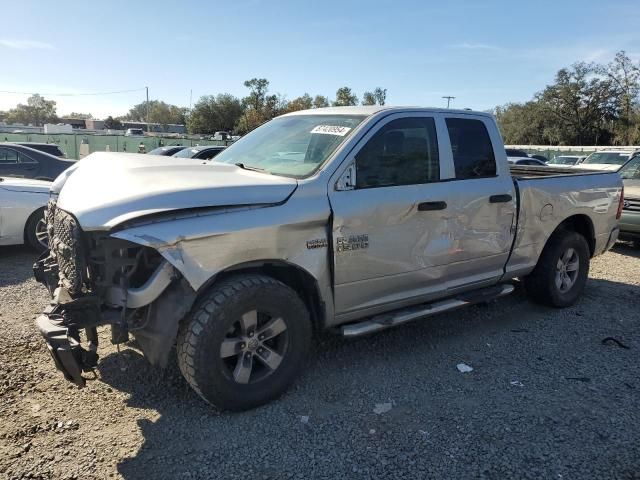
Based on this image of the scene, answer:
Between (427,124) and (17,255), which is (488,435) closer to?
(427,124)

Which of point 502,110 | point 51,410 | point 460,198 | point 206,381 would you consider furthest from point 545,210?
point 502,110

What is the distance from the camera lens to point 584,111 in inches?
2414

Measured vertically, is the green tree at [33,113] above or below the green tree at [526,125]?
above

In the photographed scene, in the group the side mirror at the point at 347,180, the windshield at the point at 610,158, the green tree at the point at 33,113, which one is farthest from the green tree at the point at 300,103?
the green tree at the point at 33,113

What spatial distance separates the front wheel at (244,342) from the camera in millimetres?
3125

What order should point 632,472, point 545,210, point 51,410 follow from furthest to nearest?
1. point 545,210
2. point 51,410
3. point 632,472

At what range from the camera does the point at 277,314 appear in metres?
3.40

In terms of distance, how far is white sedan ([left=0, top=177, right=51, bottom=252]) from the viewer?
22.8 feet

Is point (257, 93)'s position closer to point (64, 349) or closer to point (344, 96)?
point (344, 96)

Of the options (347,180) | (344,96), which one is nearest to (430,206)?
(347,180)

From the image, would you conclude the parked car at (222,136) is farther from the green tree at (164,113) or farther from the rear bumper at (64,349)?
the green tree at (164,113)

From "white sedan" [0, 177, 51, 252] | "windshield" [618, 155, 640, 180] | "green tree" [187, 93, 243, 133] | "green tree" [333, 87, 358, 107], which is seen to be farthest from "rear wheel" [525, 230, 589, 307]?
"green tree" [187, 93, 243, 133]

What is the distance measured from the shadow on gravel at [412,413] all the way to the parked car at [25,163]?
8.90 m

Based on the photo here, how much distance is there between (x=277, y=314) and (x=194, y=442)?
91 cm
